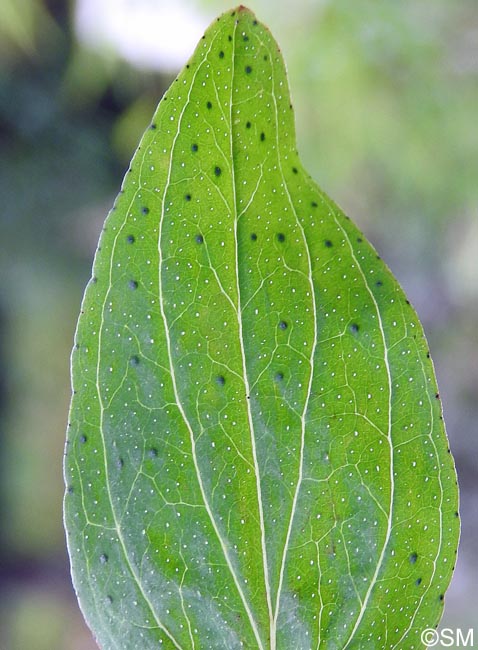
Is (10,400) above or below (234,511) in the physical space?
above

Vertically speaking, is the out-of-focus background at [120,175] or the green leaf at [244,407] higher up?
the out-of-focus background at [120,175]

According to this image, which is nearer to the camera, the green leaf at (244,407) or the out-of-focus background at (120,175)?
the green leaf at (244,407)

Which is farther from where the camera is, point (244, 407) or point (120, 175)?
point (120, 175)

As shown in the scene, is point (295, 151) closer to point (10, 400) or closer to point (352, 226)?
point (352, 226)

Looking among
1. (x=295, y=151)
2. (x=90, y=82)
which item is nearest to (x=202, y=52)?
(x=295, y=151)

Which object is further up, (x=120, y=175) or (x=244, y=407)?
(x=120, y=175)
